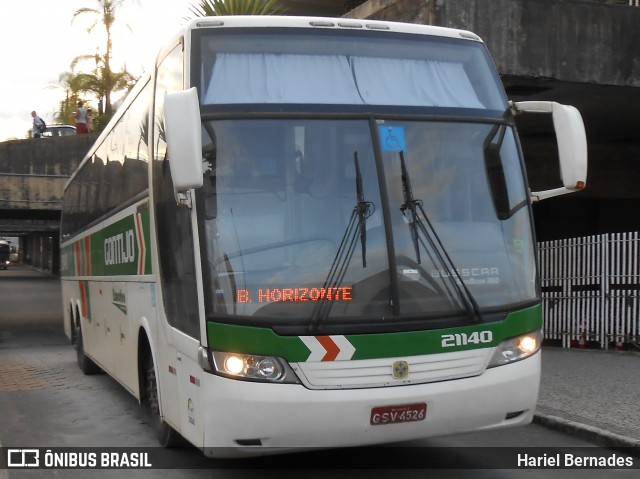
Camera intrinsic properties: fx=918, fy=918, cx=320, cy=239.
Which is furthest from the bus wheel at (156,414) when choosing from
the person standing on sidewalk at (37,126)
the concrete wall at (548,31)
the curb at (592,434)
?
the person standing on sidewalk at (37,126)

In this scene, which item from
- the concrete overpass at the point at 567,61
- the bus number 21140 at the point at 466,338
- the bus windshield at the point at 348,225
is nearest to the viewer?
the bus windshield at the point at 348,225

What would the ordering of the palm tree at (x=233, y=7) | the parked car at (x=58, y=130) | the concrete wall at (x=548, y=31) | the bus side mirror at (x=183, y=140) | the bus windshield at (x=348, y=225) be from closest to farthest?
the bus side mirror at (x=183, y=140) < the bus windshield at (x=348, y=225) < the concrete wall at (x=548, y=31) < the palm tree at (x=233, y=7) < the parked car at (x=58, y=130)

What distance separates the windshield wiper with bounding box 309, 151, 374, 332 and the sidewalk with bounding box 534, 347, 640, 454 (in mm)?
3108

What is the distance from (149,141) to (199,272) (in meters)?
2.15

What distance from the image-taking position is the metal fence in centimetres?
1373

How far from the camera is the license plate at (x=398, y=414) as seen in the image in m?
5.70

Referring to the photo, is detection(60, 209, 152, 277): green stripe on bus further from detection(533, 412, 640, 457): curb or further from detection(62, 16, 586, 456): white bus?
detection(533, 412, 640, 457): curb

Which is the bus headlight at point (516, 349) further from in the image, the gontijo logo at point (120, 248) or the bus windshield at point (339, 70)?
the gontijo logo at point (120, 248)

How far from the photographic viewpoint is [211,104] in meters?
6.07

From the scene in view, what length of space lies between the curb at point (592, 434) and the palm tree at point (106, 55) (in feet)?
125

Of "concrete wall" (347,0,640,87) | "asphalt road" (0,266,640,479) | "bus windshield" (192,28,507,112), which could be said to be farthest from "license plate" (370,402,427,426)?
"concrete wall" (347,0,640,87)

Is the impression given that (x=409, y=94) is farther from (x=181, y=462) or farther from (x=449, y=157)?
(x=181, y=462)

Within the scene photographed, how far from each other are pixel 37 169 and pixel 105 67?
18.0 meters

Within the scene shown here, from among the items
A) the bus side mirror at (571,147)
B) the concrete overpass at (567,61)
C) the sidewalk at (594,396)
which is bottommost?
the sidewalk at (594,396)
